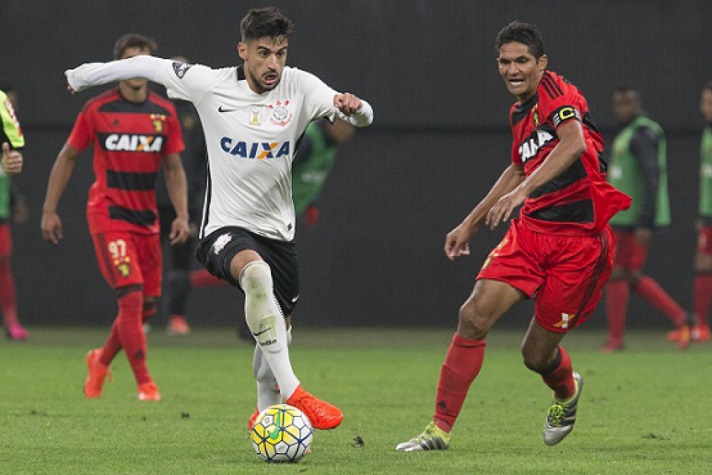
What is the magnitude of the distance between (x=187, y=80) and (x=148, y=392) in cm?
280

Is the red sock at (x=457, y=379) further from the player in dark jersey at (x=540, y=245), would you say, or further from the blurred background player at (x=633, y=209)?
the blurred background player at (x=633, y=209)

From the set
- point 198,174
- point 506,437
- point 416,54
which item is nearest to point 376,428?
point 506,437

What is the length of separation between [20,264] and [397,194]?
4256mm

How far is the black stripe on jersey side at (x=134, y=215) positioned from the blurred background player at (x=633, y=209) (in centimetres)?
535

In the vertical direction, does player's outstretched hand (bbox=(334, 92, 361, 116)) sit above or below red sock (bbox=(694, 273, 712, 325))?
above

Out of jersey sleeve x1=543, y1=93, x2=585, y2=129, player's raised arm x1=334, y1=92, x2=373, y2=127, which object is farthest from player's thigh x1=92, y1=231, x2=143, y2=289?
jersey sleeve x1=543, y1=93, x2=585, y2=129

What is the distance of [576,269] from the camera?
7.41 m

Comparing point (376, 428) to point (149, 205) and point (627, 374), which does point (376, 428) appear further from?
point (627, 374)

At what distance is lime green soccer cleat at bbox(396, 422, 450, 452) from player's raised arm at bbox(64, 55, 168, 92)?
2244 mm

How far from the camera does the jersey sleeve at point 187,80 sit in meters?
7.59

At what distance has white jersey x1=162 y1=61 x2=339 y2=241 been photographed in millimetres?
7434

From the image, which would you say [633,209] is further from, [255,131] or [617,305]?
[255,131]

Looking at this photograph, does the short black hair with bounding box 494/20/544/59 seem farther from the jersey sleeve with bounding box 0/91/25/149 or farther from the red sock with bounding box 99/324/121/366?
the red sock with bounding box 99/324/121/366

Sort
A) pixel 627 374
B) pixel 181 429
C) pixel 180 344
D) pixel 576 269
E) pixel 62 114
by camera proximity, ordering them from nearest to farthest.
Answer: pixel 576 269, pixel 181 429, pixel 627 374, pixel 180 344, pixel 62 114
